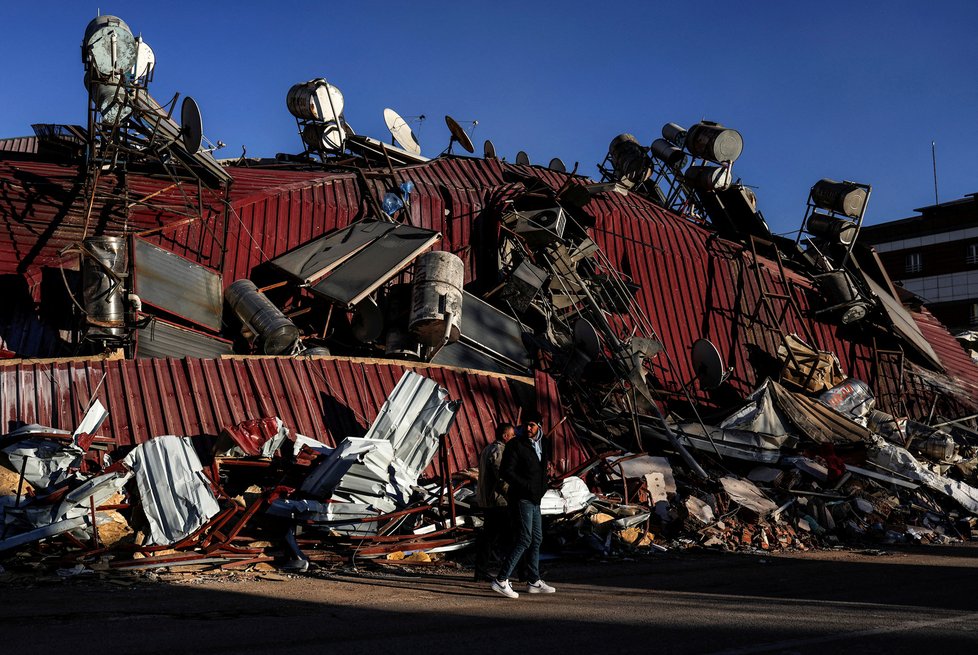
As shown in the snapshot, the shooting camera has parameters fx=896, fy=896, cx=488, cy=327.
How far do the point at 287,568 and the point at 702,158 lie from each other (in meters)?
19.8

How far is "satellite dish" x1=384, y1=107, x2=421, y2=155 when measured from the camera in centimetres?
2458

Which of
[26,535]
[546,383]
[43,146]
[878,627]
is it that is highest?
[43,146]

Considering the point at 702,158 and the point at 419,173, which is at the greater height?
the point at 702,158

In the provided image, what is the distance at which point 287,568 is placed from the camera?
9.73 meters

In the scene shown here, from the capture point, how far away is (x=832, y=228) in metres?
25.6

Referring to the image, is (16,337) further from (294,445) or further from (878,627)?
(878,627)

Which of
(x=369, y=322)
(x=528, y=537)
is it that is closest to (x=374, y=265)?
(x=369, y=322)

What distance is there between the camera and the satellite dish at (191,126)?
1568 cm

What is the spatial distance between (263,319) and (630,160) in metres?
15.9

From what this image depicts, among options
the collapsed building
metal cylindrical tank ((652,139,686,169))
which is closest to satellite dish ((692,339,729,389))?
the collapsed building

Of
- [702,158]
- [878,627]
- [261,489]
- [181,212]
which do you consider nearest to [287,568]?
[261,489]

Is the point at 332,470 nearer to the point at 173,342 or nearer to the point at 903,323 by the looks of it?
the point at 173,342

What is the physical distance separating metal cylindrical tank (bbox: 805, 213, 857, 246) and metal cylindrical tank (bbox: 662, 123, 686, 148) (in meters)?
5.27

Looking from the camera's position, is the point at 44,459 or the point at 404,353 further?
the point at 404,353
